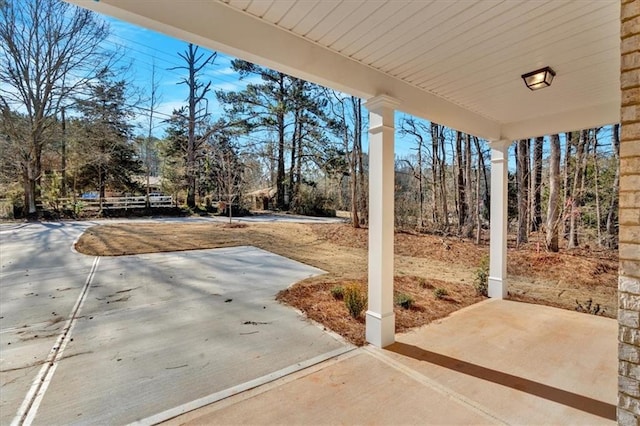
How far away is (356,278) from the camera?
4.83m

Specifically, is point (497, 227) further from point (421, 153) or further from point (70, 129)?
point (70, 129)

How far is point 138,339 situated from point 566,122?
512 cm

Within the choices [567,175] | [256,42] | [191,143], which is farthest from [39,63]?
[567,175]

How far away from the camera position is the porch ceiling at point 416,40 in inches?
61.7

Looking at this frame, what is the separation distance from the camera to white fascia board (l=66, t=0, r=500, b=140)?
56.1 inches

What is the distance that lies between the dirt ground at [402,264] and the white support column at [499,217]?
1.14 feet

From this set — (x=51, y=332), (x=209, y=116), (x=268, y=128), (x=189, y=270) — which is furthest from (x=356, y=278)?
(x=209, y=116)

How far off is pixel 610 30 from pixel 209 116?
47.7 ft

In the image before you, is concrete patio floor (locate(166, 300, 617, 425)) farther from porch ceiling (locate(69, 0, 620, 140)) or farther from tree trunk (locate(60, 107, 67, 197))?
tree trunk (locate(60, 107, 67, 197))

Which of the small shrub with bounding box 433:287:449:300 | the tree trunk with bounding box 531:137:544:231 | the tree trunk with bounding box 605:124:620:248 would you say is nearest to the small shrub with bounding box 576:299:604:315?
the small shrub with bounding box 433:287:449:300

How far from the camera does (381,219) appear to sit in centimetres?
249

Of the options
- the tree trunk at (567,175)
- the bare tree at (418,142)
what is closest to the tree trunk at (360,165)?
the bare tree at (418,142)

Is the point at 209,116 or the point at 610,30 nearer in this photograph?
the point at 610,30

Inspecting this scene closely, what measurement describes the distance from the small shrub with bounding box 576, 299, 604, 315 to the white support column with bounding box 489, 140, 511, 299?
2.68ft
